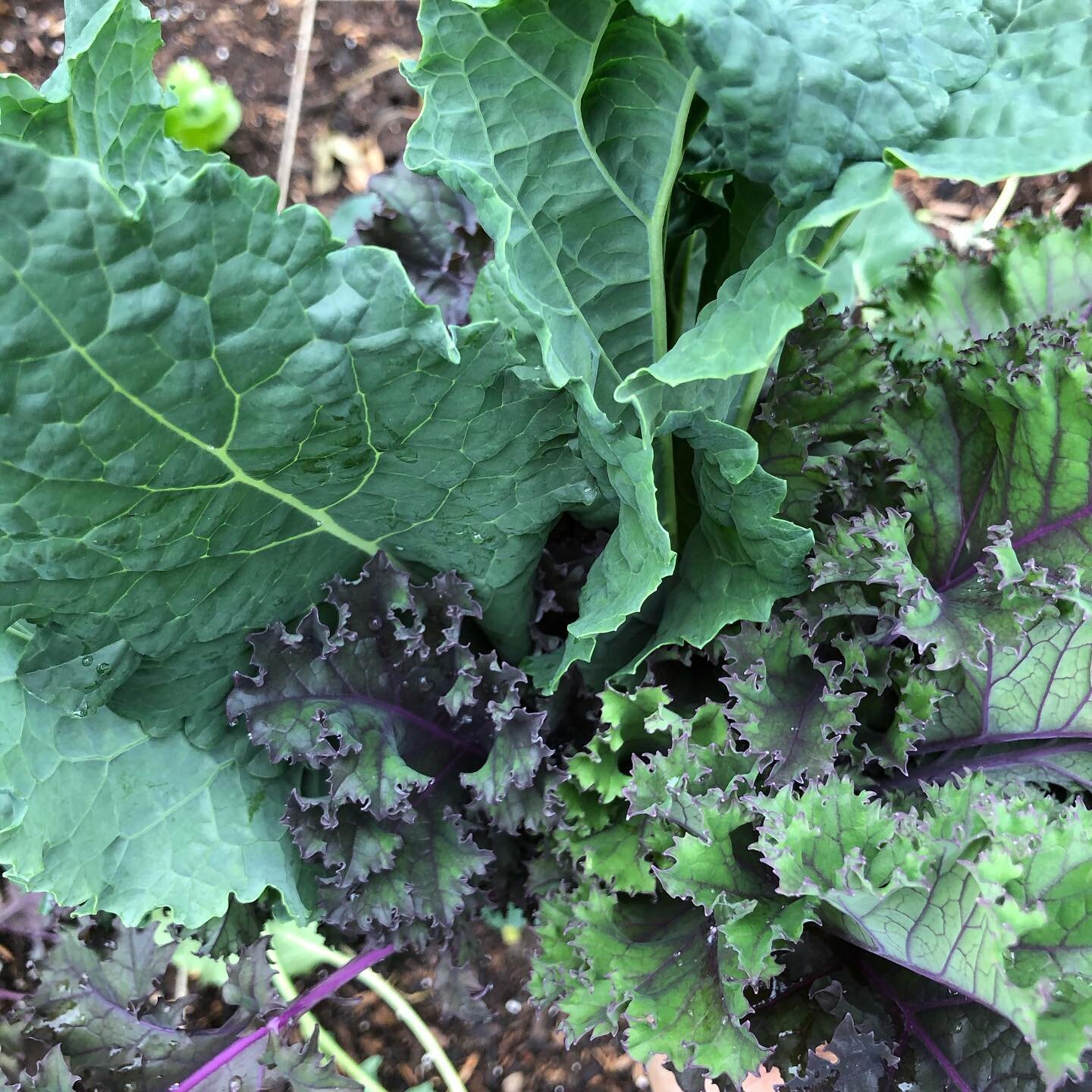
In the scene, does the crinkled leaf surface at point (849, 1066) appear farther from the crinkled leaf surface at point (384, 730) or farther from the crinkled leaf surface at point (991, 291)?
the crinkled leaf surface at point (991, 291)

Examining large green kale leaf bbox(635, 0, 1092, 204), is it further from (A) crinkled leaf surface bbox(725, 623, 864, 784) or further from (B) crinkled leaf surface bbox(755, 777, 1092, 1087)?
(B) crinkled leaf surface bbox(755, 777, 1092, 1087)

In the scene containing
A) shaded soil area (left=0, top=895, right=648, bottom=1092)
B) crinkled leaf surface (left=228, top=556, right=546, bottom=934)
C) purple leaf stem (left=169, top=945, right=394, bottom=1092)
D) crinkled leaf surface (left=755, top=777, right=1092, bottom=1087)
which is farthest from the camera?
shaded soil area (left=0, top=895, right=648, bottom=1092)

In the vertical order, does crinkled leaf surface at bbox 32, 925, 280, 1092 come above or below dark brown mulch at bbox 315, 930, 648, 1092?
above

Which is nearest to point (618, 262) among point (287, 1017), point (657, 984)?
point (657, 984)

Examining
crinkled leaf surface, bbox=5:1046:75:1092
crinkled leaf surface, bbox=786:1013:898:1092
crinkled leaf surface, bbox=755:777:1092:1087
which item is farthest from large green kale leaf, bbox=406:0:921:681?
crinkled leaf surface, bbox=5:1046:75:1092

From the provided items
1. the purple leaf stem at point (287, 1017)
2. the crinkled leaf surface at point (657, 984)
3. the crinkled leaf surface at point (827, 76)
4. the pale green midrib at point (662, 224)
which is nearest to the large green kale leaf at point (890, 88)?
the crinkled leaf surface at point (827, 76)

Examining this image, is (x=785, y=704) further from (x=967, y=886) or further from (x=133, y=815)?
(x=133, y=815)

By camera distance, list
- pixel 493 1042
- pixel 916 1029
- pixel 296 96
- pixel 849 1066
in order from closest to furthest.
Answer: pixel 849 1066 < pixel 916 1029 < pixel 493 1042 < pixel 296 96

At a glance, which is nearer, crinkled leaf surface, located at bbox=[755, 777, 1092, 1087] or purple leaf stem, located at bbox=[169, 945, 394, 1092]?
crinkled leaf surface, located at bbox=[755, 777, 1092, 1087]
